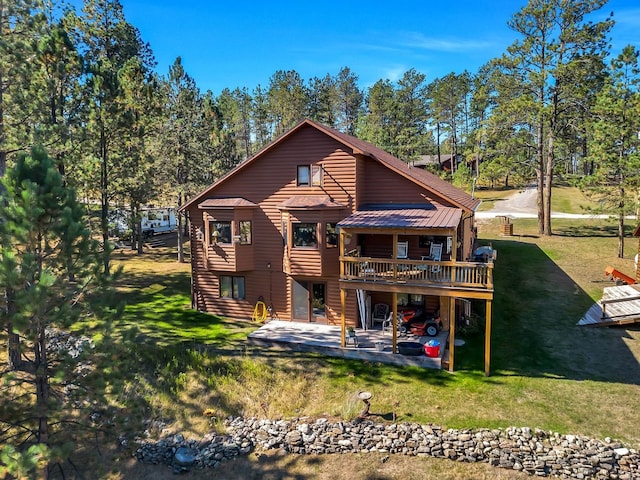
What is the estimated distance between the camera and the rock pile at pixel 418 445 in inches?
422

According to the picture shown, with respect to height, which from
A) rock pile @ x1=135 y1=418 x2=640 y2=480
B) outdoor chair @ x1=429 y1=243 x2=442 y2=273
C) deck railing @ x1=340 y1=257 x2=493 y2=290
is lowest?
rock pile @ x1=135 y1=418 x2=640 y2=480

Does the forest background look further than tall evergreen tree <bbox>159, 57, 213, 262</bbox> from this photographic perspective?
No

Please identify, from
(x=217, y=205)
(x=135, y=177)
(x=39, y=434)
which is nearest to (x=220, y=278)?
(x=217, y=205)

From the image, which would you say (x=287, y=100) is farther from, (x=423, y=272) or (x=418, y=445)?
(x=418, y=445)

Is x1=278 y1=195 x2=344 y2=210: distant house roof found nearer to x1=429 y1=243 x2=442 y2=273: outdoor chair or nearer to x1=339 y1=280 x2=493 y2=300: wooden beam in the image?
x1=339 y1=280 x2=493 y2=300: wooden beam

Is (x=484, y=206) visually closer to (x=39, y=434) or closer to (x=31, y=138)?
(x=31, y=138)

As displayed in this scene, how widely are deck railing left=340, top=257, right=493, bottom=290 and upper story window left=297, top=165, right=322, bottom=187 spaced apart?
4.11 metres

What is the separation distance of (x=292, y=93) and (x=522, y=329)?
158ft

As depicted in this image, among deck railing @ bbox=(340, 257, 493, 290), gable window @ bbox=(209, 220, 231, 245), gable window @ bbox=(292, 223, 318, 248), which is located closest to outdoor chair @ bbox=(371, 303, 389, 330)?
deck railing @ bbox=(340, 257, 493, 290)

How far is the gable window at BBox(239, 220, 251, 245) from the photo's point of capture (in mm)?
19891

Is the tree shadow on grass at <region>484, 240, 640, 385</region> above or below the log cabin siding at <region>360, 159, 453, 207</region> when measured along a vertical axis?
below

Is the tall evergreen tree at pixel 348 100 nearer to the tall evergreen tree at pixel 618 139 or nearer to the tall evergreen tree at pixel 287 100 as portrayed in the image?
the tall evergreen tree at pixel 287 100

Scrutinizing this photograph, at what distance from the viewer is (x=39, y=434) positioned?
1012 centimetres

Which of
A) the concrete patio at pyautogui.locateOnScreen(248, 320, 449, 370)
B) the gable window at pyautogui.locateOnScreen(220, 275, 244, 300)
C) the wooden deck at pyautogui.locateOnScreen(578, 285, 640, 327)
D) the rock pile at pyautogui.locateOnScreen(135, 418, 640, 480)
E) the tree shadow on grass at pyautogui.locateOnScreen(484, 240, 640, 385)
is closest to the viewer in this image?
the rock pile at pyautogui.locateOnScreen(135, 418, 640, 480)
